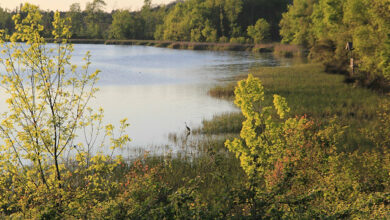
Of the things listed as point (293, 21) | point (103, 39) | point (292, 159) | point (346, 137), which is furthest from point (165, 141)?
point (103, 39)

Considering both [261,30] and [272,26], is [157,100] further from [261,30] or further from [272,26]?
[272,26]

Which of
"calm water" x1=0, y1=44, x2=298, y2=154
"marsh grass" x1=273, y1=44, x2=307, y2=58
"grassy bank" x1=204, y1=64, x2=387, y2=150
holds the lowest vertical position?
"calm water" x1=0, y1=44, x2=298, y2=154

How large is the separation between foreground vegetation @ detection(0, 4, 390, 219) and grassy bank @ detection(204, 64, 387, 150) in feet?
1.14

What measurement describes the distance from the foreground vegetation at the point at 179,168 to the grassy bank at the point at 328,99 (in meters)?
0.35

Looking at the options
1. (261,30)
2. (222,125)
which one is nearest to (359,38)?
(222,125)

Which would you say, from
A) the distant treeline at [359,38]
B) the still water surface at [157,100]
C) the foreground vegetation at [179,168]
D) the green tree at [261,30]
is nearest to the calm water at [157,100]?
the still water surface at [157,100]

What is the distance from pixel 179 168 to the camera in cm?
1510

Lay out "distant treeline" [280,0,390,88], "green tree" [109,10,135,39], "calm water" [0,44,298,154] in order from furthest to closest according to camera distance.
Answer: "green tree" [109,10,135,39], "distant treeline" [280,0,390,88], "calm water" [0,44,298,154]

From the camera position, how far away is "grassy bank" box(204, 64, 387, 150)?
20672 millimetres

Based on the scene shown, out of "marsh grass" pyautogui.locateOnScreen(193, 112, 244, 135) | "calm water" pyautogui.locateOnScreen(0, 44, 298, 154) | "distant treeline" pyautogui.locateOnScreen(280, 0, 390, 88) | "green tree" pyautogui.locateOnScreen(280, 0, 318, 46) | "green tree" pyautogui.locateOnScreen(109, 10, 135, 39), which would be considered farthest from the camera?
"green tree" pyautogui.locateOnScreen(109, 10, 135, 39)

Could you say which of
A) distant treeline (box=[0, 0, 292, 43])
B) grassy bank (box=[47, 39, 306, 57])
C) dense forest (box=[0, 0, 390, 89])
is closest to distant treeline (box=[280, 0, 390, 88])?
dense forest (box=[0, 0, 390, 89])

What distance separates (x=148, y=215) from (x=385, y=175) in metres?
7.77

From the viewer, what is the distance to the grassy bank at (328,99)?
67.8ft

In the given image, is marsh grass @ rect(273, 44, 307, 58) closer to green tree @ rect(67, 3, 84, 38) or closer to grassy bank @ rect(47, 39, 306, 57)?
grassy bank @ rect(47, 39, 306, 57)
